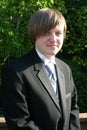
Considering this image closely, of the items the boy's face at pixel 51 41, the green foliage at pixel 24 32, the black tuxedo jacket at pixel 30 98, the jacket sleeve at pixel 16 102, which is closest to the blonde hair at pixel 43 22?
the boy's face at pixel 51 41

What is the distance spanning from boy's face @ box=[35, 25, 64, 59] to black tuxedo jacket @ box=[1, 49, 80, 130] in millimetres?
112

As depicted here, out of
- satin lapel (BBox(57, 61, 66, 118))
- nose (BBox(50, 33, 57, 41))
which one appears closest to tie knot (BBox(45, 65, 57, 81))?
satin lapel (BBox(57, 61, 66, 118))

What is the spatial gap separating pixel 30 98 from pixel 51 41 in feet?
1.39

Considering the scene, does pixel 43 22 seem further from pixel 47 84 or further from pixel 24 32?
pixel 24 32

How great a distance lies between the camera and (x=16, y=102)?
3.02m

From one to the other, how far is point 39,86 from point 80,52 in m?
→ 10.5

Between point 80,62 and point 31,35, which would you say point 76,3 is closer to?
point 80,62

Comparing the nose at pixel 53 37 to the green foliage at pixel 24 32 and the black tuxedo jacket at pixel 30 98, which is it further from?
the green foliage at pixel 24 32

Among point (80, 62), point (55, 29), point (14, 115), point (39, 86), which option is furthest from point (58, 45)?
point (80, 62)

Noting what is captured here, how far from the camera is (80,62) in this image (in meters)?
13.0

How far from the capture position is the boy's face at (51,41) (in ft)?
10.1

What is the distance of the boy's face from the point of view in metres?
3.08

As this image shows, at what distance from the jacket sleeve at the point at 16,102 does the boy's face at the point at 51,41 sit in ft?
0.87

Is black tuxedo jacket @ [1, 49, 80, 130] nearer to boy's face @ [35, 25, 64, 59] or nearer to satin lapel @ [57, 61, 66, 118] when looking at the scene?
satin lapel @ [57, 61, 66, 118]
